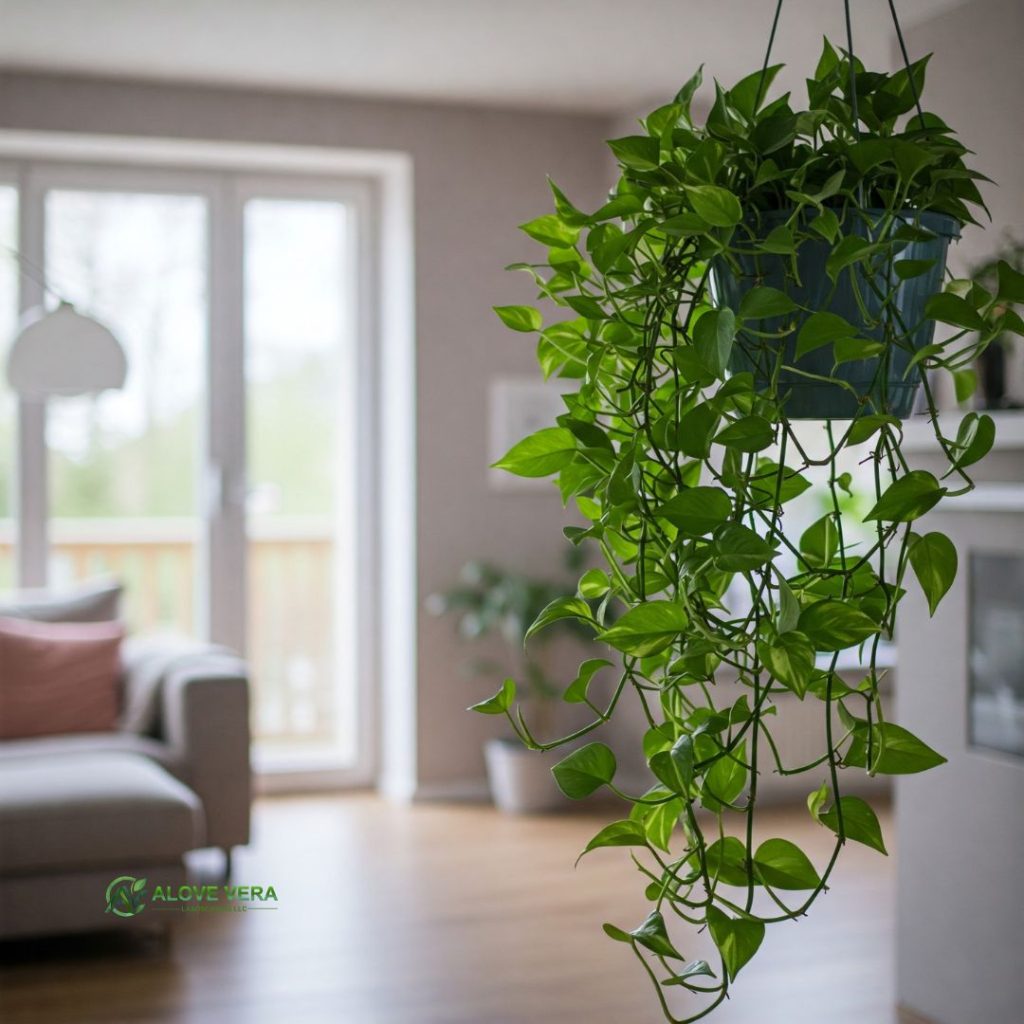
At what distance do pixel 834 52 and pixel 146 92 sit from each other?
4611 millimetres

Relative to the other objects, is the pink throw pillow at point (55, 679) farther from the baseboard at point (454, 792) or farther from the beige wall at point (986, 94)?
the beige wall at point (986, 94)

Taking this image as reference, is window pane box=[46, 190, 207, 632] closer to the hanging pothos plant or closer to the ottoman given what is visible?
the ottoman

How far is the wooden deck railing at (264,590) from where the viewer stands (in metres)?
5.38

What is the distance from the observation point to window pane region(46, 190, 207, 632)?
210 inches

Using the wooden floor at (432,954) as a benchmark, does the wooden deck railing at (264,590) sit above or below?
above

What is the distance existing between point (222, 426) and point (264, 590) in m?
0.69

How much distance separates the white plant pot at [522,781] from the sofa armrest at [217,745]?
50.3 inches

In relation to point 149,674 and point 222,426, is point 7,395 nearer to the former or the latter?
point 222,426

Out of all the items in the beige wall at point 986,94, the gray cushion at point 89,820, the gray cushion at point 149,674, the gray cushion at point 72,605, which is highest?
the beige wall at point 986,94

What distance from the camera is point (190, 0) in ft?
13.6

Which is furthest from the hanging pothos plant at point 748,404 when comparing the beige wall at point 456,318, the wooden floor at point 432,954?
the beige wall at point 456,318

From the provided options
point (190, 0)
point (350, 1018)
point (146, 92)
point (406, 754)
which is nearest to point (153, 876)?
point (350, 1018)

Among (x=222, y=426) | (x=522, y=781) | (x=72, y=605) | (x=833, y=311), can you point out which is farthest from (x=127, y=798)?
(x=833, y=311)

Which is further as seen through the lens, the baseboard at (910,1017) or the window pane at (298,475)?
the window pane at (298,475)
